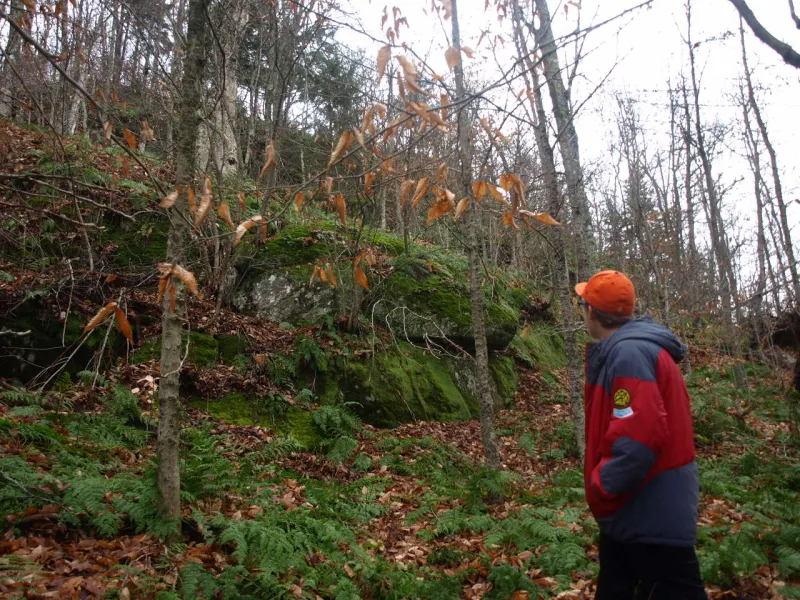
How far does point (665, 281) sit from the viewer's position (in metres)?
15.5

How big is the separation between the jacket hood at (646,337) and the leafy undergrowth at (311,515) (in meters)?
2.19

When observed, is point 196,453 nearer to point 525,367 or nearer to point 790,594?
point 790,594

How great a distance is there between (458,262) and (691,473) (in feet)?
31.1

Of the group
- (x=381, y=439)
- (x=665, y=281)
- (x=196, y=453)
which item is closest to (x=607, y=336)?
(x=196, y=453)

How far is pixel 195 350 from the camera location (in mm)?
7023

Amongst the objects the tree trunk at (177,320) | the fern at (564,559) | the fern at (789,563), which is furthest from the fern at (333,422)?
the fern at (789,563)

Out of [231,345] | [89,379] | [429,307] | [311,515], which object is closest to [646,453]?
[311,515]

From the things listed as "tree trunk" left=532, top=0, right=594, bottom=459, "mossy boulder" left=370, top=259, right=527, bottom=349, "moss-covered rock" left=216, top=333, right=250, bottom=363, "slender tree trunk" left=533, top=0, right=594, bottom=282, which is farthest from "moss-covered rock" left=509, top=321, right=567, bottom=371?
"moss-covered rock" left=216, top=333, right=250, bottom=363

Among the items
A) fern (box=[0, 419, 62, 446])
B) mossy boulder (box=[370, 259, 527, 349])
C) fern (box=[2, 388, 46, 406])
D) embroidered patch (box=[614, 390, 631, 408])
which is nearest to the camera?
embroidered patch (box=[614, 390, 631, 408])

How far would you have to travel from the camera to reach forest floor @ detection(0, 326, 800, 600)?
3.18 m

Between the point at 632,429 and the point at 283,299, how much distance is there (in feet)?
24.2

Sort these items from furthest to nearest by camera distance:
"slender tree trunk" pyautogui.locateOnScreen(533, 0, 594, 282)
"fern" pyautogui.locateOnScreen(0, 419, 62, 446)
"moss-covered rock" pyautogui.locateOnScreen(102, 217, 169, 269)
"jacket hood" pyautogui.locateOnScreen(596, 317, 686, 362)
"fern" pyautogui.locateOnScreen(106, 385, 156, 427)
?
"moss-covered rock" pyautogui.locateOnScreen(102, 217, 169, 269) → "slender tree trunk" pyautogui.locateOnScreen(533, 0, 594, 282) → "fern" pyautogui.locateOnScreen(106, 385, 156, 427) → "fern" pyautogui.locateOnScreen(0, 419, 62, 446) → "jacket hood" pyautogui.locateOnScreen(596, 317, 686, 362)

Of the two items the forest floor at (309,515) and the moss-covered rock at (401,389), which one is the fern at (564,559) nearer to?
the forest floor at (309,515)

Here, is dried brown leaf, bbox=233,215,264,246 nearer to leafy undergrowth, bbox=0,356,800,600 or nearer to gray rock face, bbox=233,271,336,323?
leafy undergrowth, bbox=0,356,800,600
